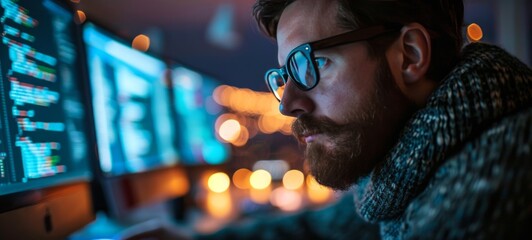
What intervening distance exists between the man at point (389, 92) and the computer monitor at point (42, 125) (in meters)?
0.37

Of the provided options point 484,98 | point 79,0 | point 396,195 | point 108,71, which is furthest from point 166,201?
point 484,98

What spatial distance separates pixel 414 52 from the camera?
2.77ft

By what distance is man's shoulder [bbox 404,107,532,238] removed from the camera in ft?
1.69

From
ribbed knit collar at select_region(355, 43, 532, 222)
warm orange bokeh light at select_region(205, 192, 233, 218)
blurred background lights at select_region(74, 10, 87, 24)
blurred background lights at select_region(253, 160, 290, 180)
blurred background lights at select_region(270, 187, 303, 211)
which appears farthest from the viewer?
blurred background lights at select_region(253, 160, 290, 180)

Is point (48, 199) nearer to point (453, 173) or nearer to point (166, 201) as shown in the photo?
point (453, 173)

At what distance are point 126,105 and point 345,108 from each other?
664 millimetres

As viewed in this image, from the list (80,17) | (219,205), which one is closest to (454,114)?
(80,17)

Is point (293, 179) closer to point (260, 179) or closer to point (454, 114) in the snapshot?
point (260, 179)

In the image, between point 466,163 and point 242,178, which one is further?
point 242,178

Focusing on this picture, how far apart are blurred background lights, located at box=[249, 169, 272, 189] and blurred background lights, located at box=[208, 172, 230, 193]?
1.09 feet

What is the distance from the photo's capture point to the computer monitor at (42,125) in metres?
0.68

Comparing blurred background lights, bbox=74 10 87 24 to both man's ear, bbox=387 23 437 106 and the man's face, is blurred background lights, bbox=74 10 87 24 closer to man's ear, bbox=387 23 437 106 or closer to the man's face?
the man's face

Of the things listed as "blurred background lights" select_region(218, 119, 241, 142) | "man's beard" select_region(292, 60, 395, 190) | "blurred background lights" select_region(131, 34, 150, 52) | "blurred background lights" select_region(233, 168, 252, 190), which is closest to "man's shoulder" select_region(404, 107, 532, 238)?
"man's beard" select_region(292, 60, 395, 190)

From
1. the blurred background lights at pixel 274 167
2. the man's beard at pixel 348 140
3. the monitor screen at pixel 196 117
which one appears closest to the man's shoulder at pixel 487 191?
the man's beard at pixel 348 140
